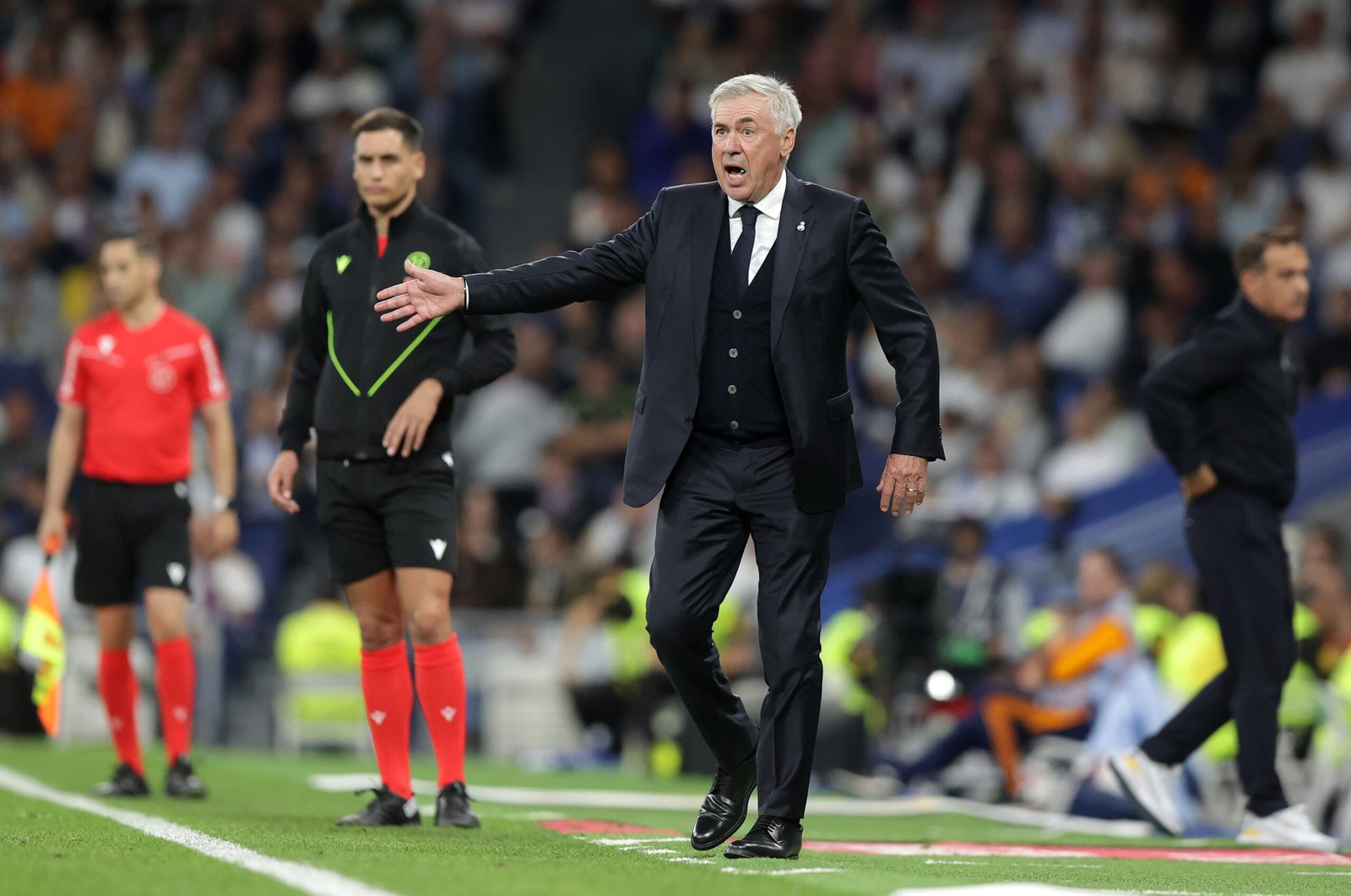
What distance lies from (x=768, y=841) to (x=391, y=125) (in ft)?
10.0

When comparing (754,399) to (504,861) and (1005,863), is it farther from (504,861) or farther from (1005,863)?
(1005,863)

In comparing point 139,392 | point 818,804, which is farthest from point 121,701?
point 818,804

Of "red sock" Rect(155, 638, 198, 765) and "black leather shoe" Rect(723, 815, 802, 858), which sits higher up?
"red sock" Rect(155, 638, 198, 765)

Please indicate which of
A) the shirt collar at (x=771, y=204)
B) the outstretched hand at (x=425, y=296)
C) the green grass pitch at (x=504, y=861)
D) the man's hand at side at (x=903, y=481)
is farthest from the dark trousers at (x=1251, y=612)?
the outstretched hand at (x=425, y=296)

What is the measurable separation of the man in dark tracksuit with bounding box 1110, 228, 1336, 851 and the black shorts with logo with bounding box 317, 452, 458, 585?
297 cm

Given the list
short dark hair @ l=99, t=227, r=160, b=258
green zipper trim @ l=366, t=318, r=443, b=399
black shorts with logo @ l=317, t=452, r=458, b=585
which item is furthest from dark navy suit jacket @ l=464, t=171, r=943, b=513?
short dark hair @ l=99, t=227, r=160, b=258

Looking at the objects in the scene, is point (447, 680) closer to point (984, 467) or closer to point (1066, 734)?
point (1066, 734)

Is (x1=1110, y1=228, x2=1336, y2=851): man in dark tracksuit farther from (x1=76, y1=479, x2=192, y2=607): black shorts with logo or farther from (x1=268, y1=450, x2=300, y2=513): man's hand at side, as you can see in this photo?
(x1=76, y1=479, x2=192, y2=607): black shorts with logo

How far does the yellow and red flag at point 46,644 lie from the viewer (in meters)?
8.44

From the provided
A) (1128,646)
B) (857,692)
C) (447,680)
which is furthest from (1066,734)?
(447,680)

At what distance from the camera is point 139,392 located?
8891mm

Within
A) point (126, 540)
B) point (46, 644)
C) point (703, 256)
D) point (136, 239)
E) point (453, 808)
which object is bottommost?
point (453, 808)

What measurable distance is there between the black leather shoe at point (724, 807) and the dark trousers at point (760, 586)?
78 mm

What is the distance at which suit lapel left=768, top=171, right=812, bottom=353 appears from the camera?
6098 mm
